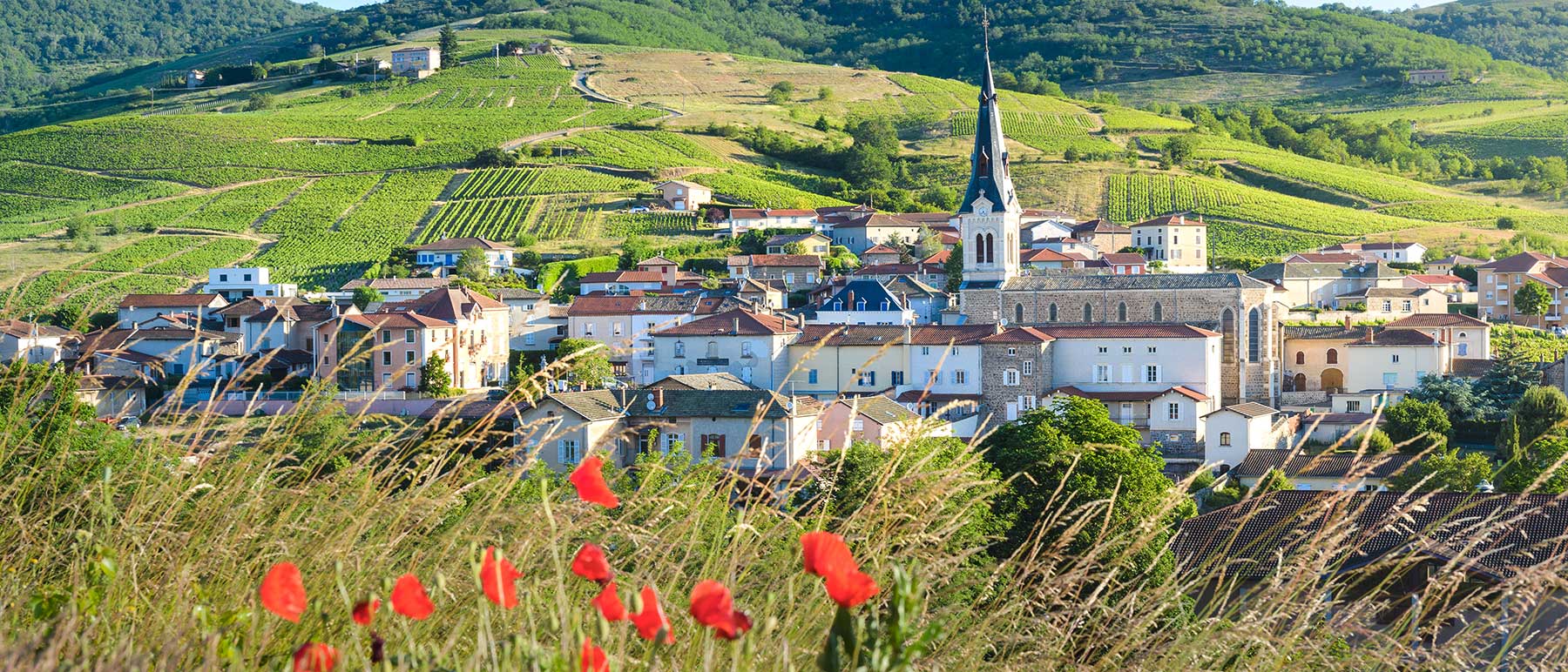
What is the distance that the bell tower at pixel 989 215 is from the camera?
4722 cm

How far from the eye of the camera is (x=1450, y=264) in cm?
6744

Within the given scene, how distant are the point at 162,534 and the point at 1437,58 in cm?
16794

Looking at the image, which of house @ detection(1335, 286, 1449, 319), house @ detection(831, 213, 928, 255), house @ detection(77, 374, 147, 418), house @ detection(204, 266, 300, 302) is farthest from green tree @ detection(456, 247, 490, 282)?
house @ detection(1335, 286, 1449, 319)

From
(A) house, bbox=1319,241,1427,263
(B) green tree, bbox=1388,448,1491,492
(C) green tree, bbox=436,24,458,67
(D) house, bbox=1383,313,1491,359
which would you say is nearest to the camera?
(B) green tree, bbox=1388,448,1491,492

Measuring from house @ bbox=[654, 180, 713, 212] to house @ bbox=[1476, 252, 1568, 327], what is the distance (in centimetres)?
3432

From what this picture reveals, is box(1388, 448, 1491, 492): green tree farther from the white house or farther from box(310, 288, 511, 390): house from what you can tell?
box(310, 288, 511, 390): house

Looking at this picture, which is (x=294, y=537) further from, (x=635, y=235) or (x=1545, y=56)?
(x=1545, y=56)

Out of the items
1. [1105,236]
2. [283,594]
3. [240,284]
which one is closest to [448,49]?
[240,284]

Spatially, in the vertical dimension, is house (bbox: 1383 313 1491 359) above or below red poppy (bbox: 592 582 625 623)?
below

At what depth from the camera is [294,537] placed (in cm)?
337

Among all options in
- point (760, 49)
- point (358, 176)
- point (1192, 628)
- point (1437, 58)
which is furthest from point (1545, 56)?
point (1192, 628)

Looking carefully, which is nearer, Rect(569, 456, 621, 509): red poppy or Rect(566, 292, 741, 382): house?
Rect(569, 456, 621, 509): red poppy

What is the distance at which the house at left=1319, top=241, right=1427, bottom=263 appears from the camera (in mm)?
68125

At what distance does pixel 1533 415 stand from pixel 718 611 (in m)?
37.6
